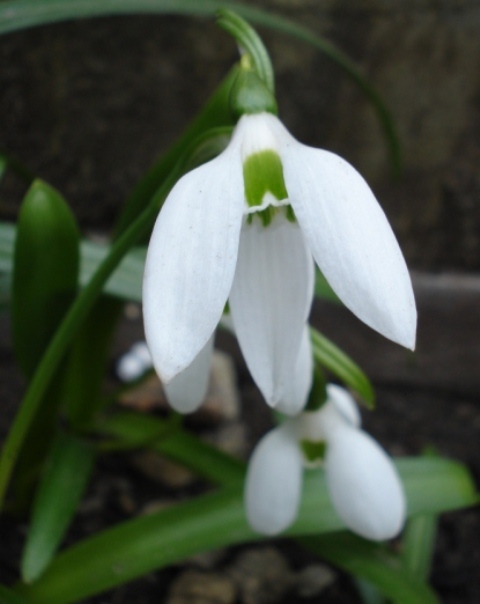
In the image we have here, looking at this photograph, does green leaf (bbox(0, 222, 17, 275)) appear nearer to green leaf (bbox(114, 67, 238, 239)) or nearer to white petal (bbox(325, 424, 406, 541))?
green leaf (bbox(114, 67, 238, 239))

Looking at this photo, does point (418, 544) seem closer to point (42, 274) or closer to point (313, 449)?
point (313, 449)

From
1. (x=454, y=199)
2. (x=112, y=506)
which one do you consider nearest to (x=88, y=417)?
(x=112, y=506)

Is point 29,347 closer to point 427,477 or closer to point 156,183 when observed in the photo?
point 156,183

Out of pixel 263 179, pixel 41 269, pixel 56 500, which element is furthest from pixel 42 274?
pixel 263 179

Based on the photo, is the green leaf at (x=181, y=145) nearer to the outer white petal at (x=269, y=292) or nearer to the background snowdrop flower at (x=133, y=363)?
the outer white petal at (x=269, y=292)

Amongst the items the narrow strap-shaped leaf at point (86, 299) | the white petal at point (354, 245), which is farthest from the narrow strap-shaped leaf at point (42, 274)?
the white petal at point (354, 245)

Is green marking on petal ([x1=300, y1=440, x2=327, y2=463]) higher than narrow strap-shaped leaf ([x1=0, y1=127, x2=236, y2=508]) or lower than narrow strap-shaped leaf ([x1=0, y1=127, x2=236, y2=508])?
lower

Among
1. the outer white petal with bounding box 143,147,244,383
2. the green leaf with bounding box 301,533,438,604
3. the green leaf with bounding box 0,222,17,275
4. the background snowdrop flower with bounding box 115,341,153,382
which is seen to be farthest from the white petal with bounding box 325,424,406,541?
the background snowdrop flower with bounding box 115,341,153,382
